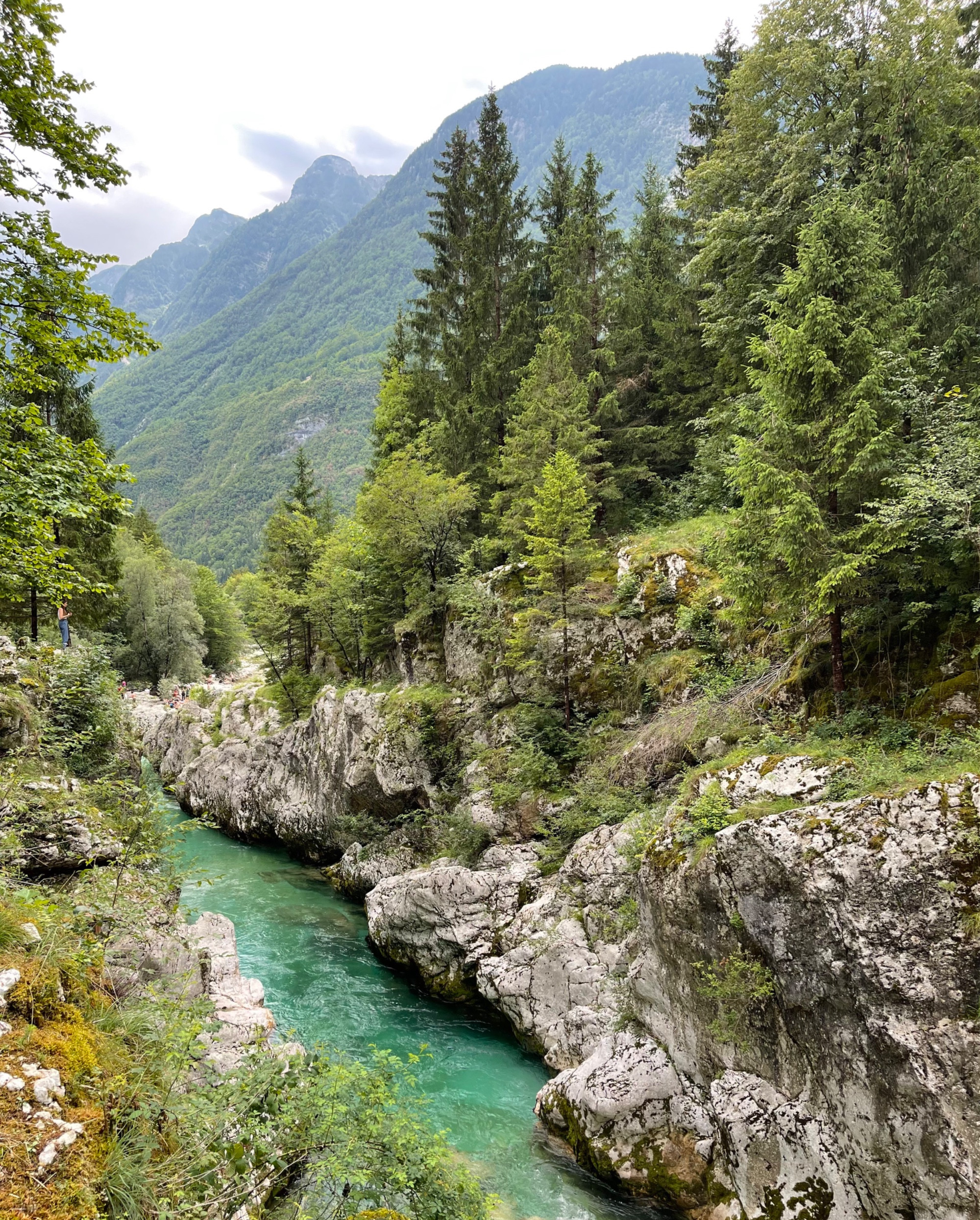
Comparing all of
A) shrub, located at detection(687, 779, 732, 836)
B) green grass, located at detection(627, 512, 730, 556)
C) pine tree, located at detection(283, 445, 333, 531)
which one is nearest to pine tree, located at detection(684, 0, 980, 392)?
green grass, located at detection(627, 512, 730, 556)

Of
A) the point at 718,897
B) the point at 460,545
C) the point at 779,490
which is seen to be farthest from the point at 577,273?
the point at 718,897

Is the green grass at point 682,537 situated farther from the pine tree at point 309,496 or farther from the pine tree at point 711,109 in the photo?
the pine tree at point 309,496

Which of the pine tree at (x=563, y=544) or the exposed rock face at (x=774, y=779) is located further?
the pine tree at (x=563, y=544)

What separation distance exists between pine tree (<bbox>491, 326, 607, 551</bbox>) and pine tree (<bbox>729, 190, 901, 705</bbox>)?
369 inches

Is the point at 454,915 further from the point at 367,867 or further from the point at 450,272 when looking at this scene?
the point at 450,272

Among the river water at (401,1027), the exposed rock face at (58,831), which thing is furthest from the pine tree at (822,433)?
the exposed rock face at (58,831)

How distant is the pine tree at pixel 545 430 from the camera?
19.8 metres

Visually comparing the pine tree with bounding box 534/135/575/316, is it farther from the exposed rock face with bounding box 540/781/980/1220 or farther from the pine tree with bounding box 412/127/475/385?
the exposed rock face with bounding box 540/781/980/1220

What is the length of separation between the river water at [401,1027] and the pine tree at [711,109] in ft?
96.9

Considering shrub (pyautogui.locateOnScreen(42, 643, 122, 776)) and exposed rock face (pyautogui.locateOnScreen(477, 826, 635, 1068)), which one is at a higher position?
shrub (pyautogui.locateOnScreen(42, 643, 122, 776))

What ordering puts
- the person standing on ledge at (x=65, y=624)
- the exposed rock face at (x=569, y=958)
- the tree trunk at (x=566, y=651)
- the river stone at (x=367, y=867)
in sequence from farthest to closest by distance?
the person standing on ledge at (x=65, y=624), the river stone at (x=367, y=867), the tree trunk at (x=566, y=651), the exposed rock face at (x=569, y=958)

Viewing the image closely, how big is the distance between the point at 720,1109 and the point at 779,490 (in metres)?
9.28

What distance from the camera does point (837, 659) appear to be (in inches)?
394

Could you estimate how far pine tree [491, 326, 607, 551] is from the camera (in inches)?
780
